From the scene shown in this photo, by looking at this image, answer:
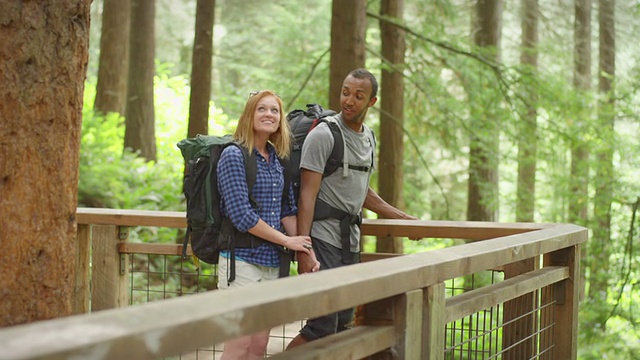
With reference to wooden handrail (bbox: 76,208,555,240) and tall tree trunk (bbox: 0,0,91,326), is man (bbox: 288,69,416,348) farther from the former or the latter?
tall tree trunk (bbox: 0,0,91,326)

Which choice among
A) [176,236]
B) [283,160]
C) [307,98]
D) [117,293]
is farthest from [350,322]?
[307,98]

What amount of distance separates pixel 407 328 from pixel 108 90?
1473cm

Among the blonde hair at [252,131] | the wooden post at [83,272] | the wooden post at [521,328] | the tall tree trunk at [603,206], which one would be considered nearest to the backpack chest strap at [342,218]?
the blonde hair at [252,131]

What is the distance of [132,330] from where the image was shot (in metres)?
1.63

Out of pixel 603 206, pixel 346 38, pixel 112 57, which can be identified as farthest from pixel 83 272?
pixel 112 57

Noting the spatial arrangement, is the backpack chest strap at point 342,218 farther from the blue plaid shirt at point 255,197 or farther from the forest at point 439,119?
the forest at point 439,119

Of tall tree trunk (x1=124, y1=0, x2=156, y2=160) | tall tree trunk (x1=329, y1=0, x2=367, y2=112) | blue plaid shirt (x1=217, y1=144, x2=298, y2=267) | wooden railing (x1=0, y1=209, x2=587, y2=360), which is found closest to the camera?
wooden railing (x1=0, y1=209, x2=587, y2=360)

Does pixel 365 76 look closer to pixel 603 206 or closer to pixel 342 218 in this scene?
pixel 342 218

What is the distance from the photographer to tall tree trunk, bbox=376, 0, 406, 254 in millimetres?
11984

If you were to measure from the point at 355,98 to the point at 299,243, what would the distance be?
87 cm

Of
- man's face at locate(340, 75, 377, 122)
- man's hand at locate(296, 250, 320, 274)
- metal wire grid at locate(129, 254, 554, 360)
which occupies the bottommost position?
metal wire grid at locate(129, 254, 554, 360)

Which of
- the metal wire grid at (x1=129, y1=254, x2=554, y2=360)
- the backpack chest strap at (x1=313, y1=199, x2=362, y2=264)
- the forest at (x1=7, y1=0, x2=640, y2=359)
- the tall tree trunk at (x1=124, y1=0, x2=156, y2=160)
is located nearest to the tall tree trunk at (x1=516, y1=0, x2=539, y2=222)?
the forest at (x1=7, y1=0, x2=640, y2=359)

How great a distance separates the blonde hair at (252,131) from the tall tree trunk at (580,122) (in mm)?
10045

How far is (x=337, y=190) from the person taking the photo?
4473 mm
